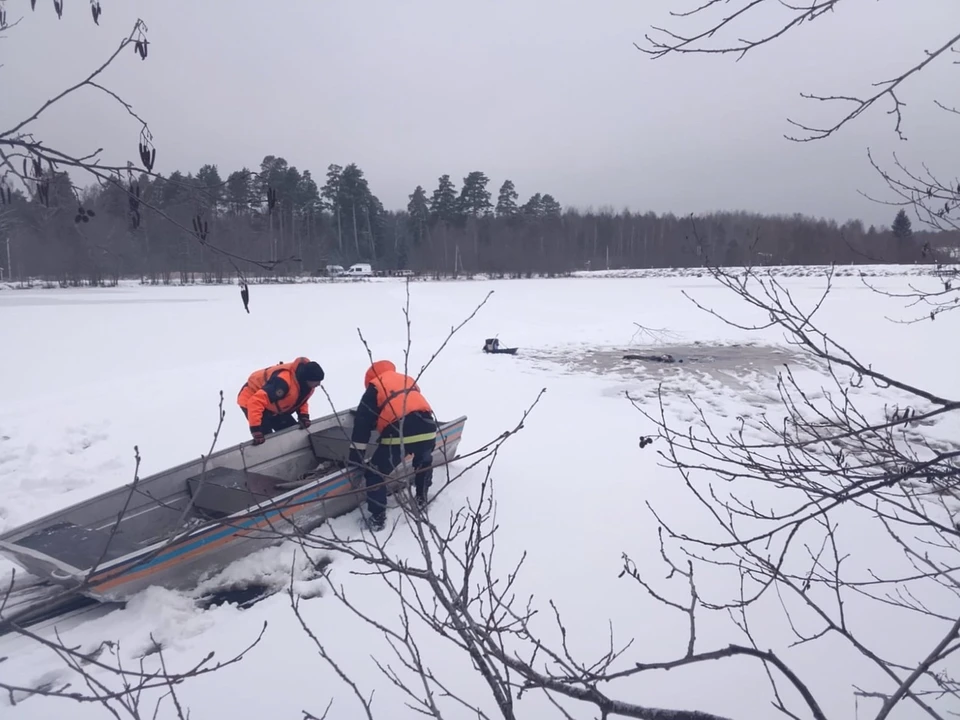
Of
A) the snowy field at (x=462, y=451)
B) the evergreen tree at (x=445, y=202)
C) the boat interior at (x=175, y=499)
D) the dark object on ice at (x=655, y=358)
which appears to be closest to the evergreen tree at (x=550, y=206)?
the evergreen tree at (x=445, y=202)

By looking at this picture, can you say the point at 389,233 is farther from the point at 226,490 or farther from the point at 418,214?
the point at 226,490

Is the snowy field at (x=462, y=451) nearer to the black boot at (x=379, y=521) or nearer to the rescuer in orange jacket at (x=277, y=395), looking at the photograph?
the black boot at (x=379, y=521)

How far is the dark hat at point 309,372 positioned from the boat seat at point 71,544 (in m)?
1.92

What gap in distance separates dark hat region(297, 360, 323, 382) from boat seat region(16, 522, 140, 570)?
1918 mm

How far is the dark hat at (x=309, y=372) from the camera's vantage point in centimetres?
548

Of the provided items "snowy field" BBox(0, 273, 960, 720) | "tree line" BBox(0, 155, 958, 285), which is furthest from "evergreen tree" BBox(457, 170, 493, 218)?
"snowy field" BBox(0, 273, 960, 720)

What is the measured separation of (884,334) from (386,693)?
16037 millimetres

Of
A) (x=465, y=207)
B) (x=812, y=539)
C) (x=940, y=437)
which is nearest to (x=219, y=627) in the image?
(x=812, y=539)

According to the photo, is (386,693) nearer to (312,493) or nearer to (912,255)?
(312,493)

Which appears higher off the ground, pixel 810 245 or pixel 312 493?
pixel 810 245

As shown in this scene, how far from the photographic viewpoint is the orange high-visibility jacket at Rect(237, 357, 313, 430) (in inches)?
218

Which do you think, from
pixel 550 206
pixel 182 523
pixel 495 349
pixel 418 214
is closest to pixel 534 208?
pixel 550 206

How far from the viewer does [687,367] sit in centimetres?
1223

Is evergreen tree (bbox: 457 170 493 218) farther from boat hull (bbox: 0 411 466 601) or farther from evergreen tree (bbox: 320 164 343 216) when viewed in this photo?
boat hull (bbox: 0 411 466 601)
